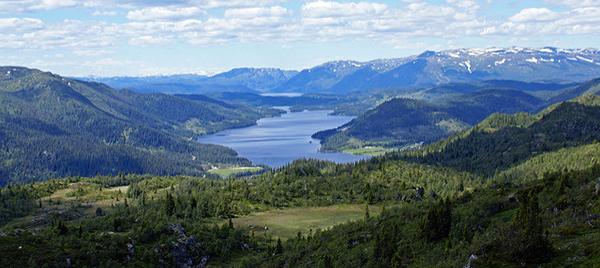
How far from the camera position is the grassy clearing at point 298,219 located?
14325cm

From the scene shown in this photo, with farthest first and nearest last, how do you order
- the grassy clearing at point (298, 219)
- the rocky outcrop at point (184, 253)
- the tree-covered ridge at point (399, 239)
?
the grassy clearing at point (298, 219) < the rocky outcrop at point (184, 253) < the tree-covered ridge at point (399, 239)

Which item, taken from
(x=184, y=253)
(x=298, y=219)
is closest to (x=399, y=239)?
(x=184, y=253)

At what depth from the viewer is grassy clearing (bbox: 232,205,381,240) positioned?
470 ft

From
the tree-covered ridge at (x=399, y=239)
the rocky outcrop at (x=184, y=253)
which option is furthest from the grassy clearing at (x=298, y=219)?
the rocky outcrop at (x=184, y=253)

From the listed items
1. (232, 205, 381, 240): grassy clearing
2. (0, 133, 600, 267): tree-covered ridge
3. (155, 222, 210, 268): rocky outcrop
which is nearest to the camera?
(0, 133, 600, 267): tree-covered ridge

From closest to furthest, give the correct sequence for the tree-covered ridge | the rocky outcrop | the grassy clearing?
the tree-covered ridge < the rocky outcrop < the grassy clearing

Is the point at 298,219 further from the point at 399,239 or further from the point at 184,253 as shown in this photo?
the point at 399,239

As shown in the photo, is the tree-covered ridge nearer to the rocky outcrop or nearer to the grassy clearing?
the rocky outcrop

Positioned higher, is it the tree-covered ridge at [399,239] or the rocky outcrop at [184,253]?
the tree-covered ridge at [399,239]

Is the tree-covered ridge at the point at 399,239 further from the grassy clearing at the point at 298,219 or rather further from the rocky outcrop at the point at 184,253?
the grassy clearing at the point at 298,219

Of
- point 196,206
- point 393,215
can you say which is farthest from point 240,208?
point 393,215

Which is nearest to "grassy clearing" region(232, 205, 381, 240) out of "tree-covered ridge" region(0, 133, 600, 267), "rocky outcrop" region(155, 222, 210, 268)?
"tree-covered ridge" region(0, 133, 600, 267)

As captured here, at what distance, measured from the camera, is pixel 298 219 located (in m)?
160

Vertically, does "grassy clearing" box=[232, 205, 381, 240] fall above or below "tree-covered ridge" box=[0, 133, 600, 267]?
below
